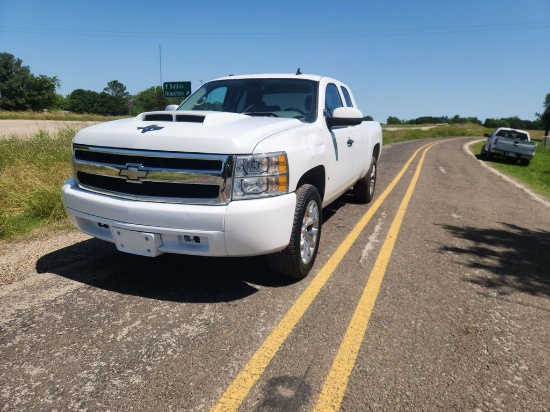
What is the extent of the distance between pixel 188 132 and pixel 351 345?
1927 mm

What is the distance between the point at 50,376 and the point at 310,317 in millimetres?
1733

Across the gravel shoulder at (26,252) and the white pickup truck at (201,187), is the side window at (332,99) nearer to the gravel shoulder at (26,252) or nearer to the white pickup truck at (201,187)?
the white pickup truck at (201,187)

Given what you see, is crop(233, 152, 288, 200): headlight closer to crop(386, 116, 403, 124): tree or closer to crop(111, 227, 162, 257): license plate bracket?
crop(111, 227, 162, 257): license plate bracket

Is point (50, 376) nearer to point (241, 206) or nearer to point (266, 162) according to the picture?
point (241, 206)

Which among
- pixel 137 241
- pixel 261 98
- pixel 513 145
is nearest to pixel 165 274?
pixel 137 241

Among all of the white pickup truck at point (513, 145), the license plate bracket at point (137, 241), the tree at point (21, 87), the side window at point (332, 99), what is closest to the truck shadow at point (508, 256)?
the side window at point (332, 99)

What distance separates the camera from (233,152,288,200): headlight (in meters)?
2.73

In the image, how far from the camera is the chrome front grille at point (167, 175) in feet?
8.86

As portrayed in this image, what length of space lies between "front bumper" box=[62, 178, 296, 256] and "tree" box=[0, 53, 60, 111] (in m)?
96.9

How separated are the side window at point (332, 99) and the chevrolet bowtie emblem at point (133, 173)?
240 cm

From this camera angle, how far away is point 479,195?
8.53 meters

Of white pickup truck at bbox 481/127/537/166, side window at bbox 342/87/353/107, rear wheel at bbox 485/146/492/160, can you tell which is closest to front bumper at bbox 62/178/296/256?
side window at bbox 342/87/353/107

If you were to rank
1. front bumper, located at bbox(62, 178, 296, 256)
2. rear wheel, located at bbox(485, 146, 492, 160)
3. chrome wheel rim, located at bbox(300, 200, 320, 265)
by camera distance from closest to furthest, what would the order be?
Answer: front bumper, located at bbox(62, 178, 296, 256), chrome wheel rim, located at bbox(300, 200, 320, 265), rear wheel, located at bbox(485, 146, 492, 160)

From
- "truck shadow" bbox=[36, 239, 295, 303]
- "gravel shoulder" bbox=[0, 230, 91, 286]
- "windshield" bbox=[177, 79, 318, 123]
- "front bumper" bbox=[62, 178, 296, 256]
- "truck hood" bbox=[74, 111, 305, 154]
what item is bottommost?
"gravel shoulder" bbox=[0, 230, 91, 286]
